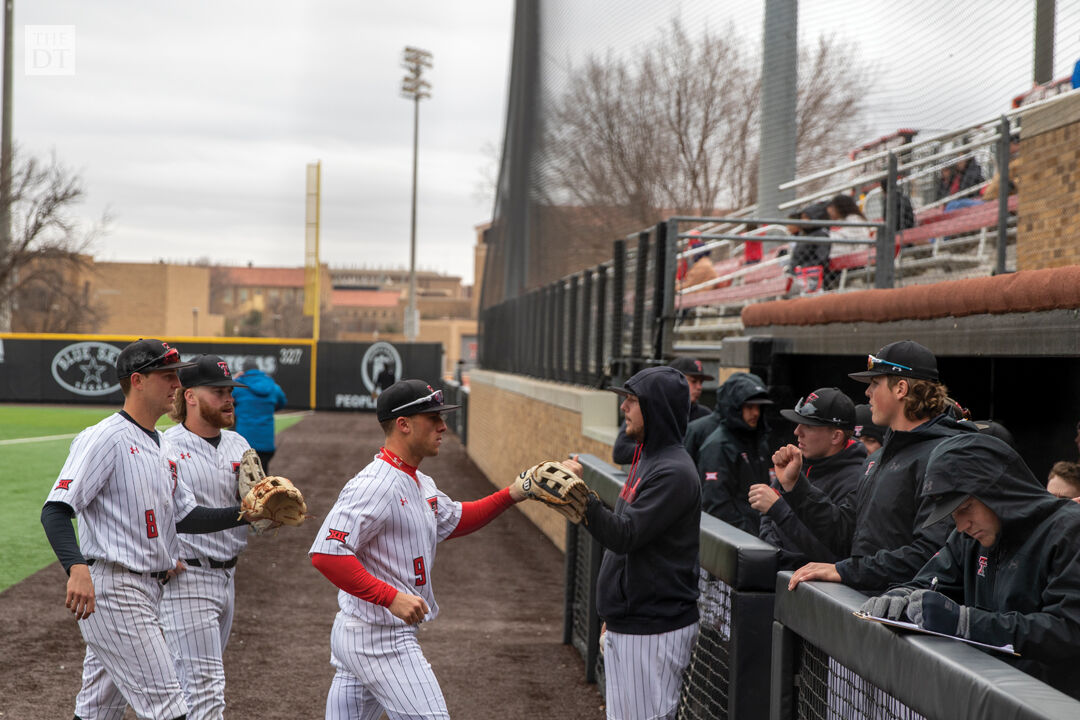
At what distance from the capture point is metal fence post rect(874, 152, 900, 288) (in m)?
8.65

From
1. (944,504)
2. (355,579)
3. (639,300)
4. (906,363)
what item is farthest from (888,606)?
(639,300)

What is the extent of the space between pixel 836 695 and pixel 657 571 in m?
0.85

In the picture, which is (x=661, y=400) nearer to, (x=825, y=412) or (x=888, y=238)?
(x=825, y=412)

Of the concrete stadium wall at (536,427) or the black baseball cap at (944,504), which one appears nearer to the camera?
the black baseball cap at (944,504)

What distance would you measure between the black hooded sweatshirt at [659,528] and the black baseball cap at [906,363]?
25.4 inches

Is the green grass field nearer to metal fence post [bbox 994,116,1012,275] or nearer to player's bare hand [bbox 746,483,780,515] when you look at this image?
player's bare hand [bbox 746,483,780,515]

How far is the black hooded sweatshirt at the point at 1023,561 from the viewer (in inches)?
95.3

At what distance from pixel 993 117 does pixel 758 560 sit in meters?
4.98

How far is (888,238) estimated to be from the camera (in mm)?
8820

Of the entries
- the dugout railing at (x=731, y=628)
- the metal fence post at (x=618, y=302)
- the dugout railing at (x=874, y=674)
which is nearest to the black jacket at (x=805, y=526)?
the dugout railing at (x=731, y=628)

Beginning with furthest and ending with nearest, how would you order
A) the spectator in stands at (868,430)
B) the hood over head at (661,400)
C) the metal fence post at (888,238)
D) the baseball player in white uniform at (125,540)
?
1. the metal fence post at (888,238)
2. the spectator in stands at (868,430)
3. the baseball player in white uniform at (125,540)
4. the hood over head at (661,400)

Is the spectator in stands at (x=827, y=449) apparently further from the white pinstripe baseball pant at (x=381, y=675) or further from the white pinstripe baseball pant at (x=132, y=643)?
the white pinstripe baseball pant at (x=132, y=643)

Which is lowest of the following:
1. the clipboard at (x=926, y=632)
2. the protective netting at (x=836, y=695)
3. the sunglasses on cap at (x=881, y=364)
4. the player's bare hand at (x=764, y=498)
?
the protective netting at (x=836, y=695)

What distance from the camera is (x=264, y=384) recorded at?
9922mm
